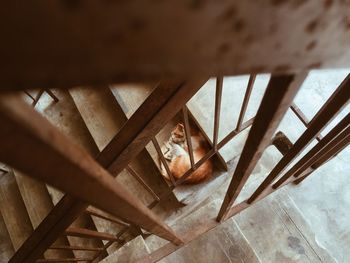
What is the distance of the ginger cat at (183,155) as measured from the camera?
279cm

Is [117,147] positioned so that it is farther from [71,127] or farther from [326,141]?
[71,127]

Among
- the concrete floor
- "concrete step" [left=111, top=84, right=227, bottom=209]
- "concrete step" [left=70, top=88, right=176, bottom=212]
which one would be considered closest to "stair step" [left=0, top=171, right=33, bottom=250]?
"concrete step" [left=70, top=88, right=176, bottom=212]

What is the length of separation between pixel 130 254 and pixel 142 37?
188 centimetres

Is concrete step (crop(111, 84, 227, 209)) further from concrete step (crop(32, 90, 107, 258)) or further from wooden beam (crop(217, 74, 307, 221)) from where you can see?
wooden beam (crop(217, 74, 307, 221))

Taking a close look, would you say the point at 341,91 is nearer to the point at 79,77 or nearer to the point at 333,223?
the point at 79,77

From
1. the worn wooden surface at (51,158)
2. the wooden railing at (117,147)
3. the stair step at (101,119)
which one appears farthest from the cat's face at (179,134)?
the worn wooden surface at (51,158)

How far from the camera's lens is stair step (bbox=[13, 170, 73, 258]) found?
3.67 m

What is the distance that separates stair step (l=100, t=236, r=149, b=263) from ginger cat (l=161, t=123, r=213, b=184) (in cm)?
86

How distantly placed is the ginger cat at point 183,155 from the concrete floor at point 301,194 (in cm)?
18

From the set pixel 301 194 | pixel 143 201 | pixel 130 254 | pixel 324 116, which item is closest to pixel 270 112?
pixel 324 116

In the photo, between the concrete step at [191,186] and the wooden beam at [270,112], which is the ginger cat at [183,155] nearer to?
the concrete step at [191,186]

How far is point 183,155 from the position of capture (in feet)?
9.24

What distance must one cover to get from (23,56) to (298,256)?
2376mm

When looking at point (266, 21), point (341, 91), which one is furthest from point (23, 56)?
point (341, 91)
